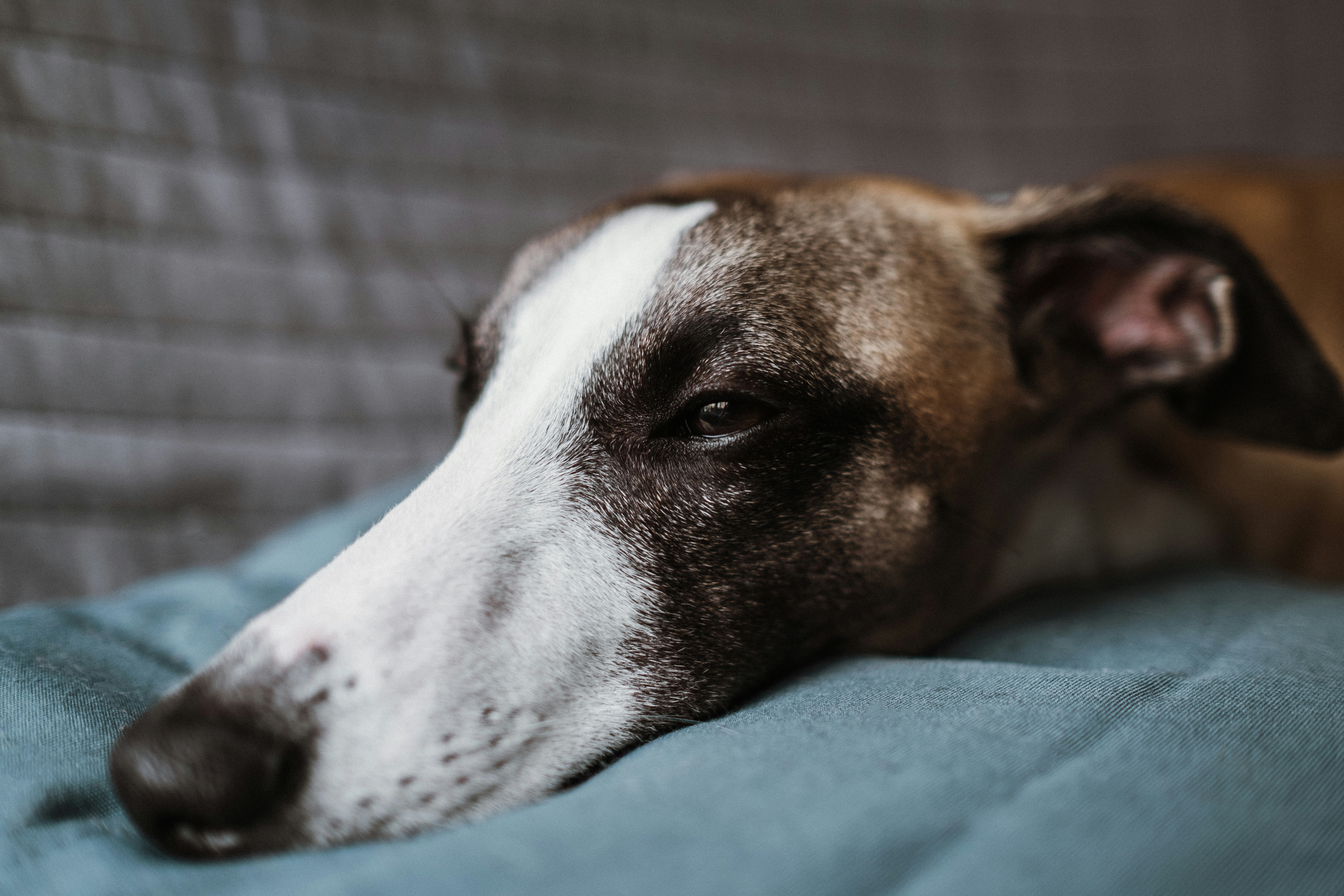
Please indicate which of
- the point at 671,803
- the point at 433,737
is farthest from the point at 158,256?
the point at 671,803

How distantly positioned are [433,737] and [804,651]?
22.4 inches

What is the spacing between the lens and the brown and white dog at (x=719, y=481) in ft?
3.20

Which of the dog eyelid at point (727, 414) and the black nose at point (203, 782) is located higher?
the dog eyelid at point (727, 414)

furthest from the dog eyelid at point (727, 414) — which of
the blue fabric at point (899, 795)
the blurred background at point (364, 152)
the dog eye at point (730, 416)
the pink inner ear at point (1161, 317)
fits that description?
the blurred background at point (364, 152)

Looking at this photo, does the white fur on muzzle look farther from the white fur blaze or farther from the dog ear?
the dog ear

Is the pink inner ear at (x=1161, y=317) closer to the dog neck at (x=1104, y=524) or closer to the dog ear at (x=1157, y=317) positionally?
the dog ear at (x=1157, y=317)

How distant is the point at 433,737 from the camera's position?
0.99 meters

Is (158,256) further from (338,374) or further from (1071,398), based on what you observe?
(1071,398)

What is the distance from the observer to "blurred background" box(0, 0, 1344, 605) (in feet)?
6.61

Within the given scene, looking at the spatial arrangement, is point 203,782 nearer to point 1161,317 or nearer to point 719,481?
point 719,481

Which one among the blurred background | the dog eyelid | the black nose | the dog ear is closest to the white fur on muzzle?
the black nose

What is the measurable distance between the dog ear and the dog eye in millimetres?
617

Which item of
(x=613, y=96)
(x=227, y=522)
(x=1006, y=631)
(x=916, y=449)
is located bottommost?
(x=227, y=522)

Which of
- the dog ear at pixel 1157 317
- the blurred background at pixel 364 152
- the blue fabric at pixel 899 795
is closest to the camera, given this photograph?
the blue fabric at pixel 899 795
